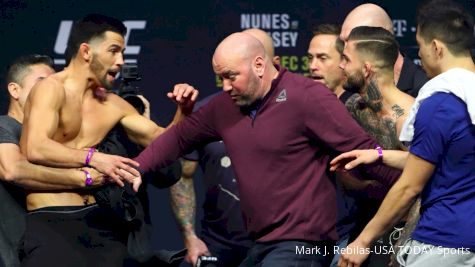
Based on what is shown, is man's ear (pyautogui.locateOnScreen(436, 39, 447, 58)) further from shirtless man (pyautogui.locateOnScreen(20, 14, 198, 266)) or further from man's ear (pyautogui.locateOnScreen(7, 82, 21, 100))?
man's ear (pyautogui.locateOnScreen(7, 82, 21, 100))

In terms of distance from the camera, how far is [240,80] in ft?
18.0

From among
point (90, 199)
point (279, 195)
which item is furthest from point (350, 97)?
point (90, 199)

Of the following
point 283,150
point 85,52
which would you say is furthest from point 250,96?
point 85,52

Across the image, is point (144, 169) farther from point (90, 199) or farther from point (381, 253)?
point (381, 253)

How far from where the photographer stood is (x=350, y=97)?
20.0 ft

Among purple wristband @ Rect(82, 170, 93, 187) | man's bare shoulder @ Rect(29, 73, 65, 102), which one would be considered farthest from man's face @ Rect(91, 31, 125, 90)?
purple wristband @ Rect(82, 170, 93, 187)

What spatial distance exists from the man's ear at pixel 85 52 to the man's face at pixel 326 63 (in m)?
1.19

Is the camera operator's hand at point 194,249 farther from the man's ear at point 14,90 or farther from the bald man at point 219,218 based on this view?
the man's ear at point 14,90

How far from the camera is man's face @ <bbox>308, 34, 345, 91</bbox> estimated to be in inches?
260

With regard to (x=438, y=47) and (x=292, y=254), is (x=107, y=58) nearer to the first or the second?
(x=292, y=254)

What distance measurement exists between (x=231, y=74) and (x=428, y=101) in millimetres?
1069

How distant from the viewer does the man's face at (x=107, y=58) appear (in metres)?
6.13

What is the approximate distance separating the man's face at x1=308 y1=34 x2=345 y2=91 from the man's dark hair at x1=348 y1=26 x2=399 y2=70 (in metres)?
0.78

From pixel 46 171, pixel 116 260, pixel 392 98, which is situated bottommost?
pixel 116 260
